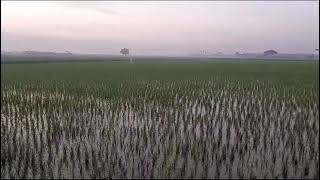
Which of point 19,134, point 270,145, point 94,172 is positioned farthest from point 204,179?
point 19,134

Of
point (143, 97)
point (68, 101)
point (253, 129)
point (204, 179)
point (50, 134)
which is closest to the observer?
point (204, 179)

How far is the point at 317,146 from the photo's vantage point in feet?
22.0

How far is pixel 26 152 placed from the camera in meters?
6.34

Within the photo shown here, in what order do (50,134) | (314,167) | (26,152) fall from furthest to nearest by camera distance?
(50,134) → (26,152) → (314,167)

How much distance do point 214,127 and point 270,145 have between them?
177cm

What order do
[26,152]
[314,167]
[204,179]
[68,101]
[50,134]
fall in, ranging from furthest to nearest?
[68,101] < [50,134] < [26,152] < [314,167] < [204,179]

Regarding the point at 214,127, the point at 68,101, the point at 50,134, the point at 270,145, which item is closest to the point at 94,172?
the point at 50,134

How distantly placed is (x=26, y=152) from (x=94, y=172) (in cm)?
158

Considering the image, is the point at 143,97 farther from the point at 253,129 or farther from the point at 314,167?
the point at 314,167

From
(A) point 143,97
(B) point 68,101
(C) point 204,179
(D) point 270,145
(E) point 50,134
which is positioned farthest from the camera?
(A) point 143,97

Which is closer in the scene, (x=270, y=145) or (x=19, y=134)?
(x=270, y=145)

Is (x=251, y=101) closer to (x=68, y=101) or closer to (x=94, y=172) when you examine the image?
(x=68, y=101)

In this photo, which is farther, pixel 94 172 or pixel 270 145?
pixel 270 145

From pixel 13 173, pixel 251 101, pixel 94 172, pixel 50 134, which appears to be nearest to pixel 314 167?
pixel 94 172
